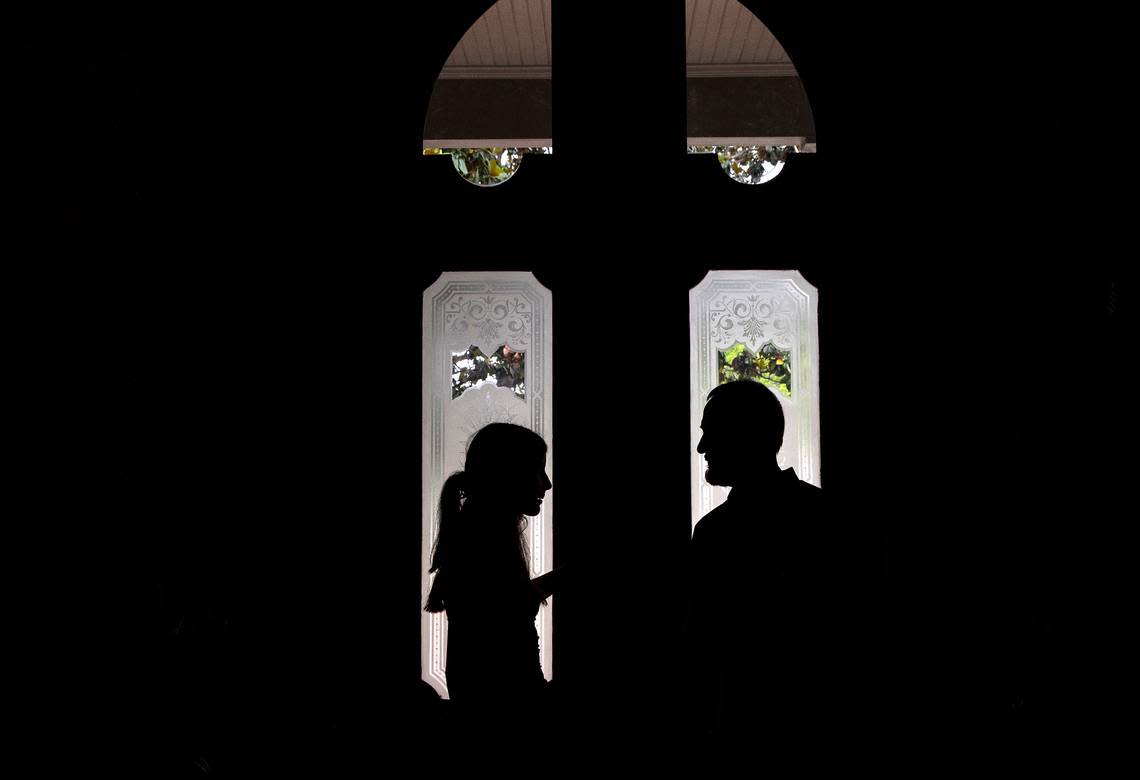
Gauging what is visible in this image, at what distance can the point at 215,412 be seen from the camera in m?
1.58

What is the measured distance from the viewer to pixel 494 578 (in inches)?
57.4

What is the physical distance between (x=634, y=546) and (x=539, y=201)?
0.63 m

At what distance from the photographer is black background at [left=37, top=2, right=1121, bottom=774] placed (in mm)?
1553

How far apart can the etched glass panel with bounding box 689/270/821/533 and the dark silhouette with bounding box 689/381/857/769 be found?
0.22 meters

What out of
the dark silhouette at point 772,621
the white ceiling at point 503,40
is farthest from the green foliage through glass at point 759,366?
the white ceiling at point 503,40

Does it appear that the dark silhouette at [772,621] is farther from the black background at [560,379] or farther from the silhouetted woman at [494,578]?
the silhouetted woman at [494,578]

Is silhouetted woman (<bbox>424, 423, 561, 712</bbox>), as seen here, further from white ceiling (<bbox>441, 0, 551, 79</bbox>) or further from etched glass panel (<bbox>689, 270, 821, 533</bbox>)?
white ceiling (<bbox>441, 0, 551, 79</bbox>)

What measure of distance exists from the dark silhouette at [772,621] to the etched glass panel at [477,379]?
351 millimetres

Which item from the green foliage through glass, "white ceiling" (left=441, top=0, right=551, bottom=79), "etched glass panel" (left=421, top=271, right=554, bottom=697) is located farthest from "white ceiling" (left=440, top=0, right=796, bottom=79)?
the green foliage through glass

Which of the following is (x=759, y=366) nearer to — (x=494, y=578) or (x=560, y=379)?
(x=560, y=379)

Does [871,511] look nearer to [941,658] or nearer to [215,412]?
[941,658]

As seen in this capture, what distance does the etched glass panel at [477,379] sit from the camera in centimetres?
162

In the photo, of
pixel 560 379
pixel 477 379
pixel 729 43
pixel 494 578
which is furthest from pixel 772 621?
pixel 729 43

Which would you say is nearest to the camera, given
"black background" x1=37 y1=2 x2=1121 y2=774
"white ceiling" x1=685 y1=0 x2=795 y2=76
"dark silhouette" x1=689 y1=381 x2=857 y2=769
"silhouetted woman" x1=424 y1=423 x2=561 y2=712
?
"dark silhouette" x1=689 y1=381 x2=857 y2=769
